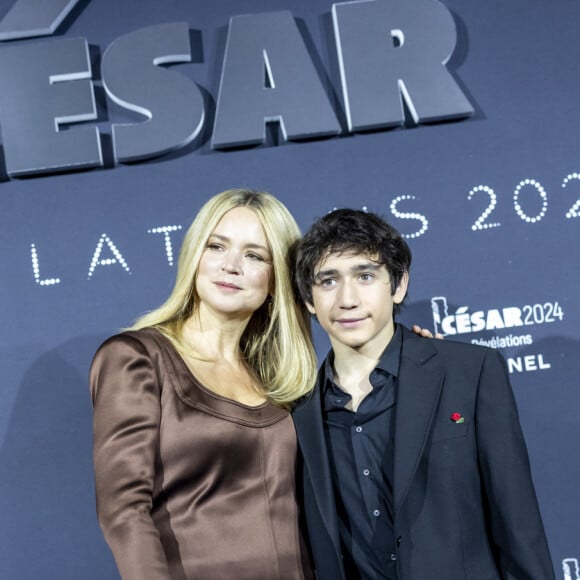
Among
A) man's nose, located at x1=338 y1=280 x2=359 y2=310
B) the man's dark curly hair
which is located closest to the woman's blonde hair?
the man's dark curly hair

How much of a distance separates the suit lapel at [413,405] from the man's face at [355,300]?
0.10 metres

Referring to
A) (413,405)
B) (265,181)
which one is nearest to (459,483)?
(413,405)

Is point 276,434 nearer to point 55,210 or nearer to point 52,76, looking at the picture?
point 55,210

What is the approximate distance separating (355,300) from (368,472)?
0.44m

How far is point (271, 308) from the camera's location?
2.77 m

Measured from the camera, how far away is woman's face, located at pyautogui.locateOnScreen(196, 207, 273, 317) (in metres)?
2.53

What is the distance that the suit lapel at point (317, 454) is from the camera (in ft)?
7.38

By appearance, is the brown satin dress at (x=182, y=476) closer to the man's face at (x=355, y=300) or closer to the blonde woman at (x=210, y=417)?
the blonde woman at (x=210, y=417)

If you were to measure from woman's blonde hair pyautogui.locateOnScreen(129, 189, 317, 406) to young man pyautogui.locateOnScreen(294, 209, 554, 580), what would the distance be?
0.17m

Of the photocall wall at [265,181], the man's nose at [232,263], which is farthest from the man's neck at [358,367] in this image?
the photocall wall at [265,181]

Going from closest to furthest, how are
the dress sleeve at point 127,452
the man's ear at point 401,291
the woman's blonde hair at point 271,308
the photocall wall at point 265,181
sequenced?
the dress sleeve at point 127,452
the man's ear at point 401,291
the woman's blonde hair at point 271,308
the photocall wall at point 265,181

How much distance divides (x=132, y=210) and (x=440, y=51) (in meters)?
1.26

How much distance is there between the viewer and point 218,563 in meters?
2.27

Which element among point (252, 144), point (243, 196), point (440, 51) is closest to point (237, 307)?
point (243, 196)
